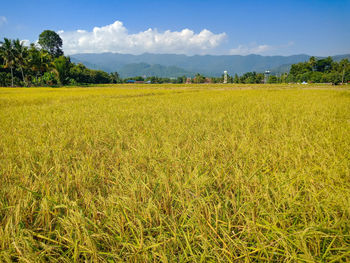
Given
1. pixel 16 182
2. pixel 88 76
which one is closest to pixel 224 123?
pixel 16 182

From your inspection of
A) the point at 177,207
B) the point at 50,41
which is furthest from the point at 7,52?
the point at 177,207

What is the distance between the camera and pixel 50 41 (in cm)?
5059

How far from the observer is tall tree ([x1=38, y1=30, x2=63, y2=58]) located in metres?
49.8

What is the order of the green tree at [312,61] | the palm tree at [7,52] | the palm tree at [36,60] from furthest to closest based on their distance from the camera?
the green tree at [312,61]
the palm tree at [36,60]
the palm tree at [7,52]

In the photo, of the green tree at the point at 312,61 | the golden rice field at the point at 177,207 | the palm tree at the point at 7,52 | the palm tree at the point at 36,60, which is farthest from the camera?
the green tree at the point at 312,61

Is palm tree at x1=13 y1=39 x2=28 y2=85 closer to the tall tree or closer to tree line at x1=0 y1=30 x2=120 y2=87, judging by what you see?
tree line at x1=0 y1=30 x2=120 y2=87

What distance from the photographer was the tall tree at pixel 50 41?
49.8 meters

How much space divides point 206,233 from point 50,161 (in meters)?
1.62

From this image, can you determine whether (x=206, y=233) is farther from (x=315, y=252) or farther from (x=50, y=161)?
(x=50, y=161)

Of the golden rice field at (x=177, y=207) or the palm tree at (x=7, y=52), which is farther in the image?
the palm tree at (x=7, y=52)

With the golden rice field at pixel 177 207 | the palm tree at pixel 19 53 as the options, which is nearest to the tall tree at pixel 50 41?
the palm tree at pixel 19 53

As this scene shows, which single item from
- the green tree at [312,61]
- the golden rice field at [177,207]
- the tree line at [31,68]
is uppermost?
Answer: the green tree at [312,61]

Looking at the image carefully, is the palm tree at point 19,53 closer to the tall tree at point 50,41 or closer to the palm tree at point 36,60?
the palm tree at point 36,60

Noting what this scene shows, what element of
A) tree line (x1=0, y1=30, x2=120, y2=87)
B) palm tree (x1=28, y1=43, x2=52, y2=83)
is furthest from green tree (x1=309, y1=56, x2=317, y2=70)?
palm tree (x1=28, y1=43, x2=52, y2=83)
